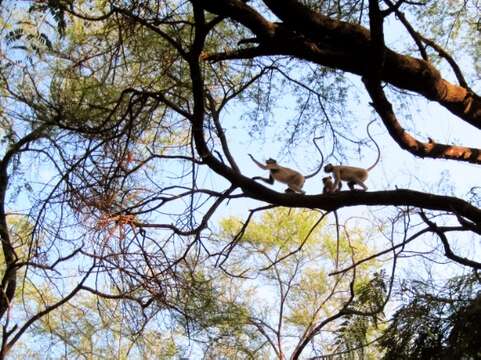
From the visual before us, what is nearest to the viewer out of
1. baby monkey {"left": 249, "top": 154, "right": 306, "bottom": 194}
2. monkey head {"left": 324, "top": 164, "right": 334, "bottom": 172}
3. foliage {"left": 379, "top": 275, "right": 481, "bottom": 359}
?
foliage {"left": 379, "top": 275, "right": 481, "bottom": 359}

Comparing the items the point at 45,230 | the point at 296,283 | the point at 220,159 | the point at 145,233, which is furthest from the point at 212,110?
the point at 296,283

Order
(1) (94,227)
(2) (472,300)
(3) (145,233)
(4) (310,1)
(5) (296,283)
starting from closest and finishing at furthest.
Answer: (2) (472,300)
(1) (94,227)
(3) (145,233)
(4) (310,1)
(5) (296,283)

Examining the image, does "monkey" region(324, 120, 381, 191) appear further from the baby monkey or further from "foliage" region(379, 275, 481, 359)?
"foliage" region(379, 275, 481, 359)

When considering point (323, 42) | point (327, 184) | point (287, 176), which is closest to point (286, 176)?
point (287, 176)

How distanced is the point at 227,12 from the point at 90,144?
0.97 m

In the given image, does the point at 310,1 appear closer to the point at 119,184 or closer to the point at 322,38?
the point at 322,38

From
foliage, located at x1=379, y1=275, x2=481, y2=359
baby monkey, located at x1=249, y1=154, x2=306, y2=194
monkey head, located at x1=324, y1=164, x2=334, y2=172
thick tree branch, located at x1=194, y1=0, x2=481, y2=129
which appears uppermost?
baby monkey, located at x1=249, y1=154, x2=306, y2=194

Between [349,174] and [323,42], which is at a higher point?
[349,174]

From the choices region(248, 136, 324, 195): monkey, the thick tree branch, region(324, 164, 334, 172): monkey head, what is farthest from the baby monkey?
the thick tree branch

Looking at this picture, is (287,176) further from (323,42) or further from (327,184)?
(323,42)

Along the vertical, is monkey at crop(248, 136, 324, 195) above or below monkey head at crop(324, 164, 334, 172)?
above

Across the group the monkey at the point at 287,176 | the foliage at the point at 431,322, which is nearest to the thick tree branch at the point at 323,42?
the foliage at the point at 431,322

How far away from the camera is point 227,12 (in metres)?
2.57

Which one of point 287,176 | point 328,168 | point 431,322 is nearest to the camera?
point 431,322
